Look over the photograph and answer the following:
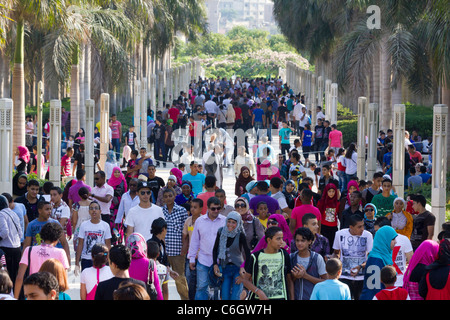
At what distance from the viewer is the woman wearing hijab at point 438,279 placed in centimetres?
794

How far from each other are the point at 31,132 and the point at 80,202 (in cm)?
1692

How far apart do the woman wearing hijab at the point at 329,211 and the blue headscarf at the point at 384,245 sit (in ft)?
9.20

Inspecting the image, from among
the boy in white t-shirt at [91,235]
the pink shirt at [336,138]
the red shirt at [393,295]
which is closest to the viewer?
the red shirt at [393,295]

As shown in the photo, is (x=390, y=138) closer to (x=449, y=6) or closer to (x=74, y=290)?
(x=449, y=6)

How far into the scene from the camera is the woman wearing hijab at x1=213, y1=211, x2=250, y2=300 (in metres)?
9.63

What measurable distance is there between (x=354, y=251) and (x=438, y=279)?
2070 millimetres

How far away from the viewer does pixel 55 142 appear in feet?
54.2

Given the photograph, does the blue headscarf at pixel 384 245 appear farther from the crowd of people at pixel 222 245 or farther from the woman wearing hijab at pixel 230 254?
the woman wearing hijab at pixel 230 254

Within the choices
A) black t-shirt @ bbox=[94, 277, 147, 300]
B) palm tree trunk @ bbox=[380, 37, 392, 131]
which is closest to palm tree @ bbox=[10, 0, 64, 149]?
black t-shirt @ bbox=[94, 277, 147, 300]

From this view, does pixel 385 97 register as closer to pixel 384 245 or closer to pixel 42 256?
pixel 384 245

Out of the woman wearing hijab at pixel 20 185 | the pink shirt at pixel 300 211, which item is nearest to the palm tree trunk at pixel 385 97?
the woman wearing hijab at pixel 20 185

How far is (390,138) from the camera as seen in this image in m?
23.8

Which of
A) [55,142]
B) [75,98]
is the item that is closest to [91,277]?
[55,142]
